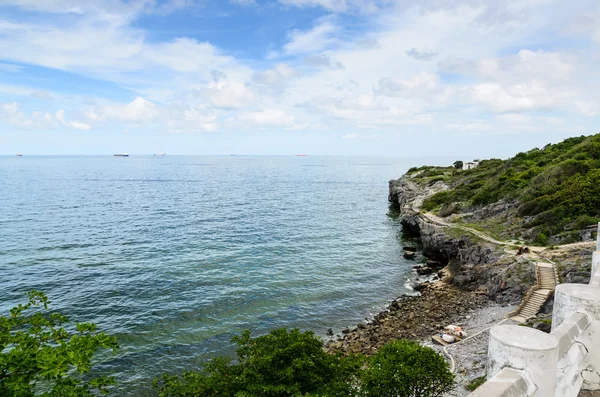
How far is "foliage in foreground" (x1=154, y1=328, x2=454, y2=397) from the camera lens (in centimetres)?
1462

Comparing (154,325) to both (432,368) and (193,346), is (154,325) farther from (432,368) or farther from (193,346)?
(432,368)

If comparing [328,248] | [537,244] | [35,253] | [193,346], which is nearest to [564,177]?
[537,244]

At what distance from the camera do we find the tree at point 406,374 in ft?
49.2

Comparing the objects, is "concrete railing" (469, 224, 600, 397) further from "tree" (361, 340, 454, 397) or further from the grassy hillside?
the grassy hillside

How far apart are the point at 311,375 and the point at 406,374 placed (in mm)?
3871

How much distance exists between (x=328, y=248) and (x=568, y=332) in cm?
4944

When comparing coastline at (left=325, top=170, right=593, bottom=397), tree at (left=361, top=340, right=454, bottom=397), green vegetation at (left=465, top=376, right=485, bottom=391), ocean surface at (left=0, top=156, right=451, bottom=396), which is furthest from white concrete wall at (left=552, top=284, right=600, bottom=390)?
ocean surface at (left=0, top=156, right=451, bottom=396)

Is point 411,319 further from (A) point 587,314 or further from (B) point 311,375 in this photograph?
(A) point 587,314

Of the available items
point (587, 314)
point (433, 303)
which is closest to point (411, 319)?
point (433, 303)

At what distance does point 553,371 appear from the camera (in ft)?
19.0

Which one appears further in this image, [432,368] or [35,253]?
[35,253]

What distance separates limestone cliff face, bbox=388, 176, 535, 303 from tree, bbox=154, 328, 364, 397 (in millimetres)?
26200

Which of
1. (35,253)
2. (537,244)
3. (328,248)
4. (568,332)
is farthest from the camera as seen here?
(328,248)

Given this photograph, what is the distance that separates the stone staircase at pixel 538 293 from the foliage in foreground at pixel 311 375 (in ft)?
54.9
